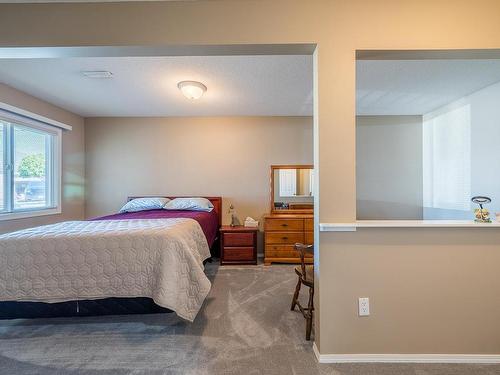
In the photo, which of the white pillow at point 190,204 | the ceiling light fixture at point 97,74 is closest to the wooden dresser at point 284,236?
the white pillow at point 190,204

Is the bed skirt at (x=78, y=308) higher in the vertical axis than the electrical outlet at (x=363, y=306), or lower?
lower

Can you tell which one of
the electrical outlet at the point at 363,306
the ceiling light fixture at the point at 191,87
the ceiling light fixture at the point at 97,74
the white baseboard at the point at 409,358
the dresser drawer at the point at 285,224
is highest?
the ceiling light fixture at the point at 97,74

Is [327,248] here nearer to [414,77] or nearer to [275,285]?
[275,285]

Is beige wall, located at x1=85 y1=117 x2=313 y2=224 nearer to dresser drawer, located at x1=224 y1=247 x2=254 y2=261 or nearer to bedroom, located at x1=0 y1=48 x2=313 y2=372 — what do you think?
bedroom, located at x1=0 y1=48 x2=313 y2=372

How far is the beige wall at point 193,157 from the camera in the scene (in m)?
4.24

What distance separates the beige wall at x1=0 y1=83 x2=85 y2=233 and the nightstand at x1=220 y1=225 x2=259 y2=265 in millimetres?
2517

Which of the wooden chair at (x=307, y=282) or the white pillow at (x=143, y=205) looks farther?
the white pillow at (x=143, y=205)

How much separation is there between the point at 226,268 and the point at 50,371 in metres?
2.20

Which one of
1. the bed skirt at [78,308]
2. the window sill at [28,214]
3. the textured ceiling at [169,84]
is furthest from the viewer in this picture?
the window sill at [28,214]

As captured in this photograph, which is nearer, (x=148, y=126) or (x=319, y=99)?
(x=319, y=99)

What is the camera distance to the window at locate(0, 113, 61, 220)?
3.08 meters

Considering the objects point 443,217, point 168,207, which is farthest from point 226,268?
point 443,217

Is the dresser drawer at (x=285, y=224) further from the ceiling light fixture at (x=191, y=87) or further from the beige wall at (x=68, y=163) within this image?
the beige wall at (x=68, y=163)

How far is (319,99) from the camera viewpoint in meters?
1.64
